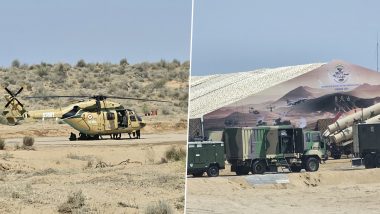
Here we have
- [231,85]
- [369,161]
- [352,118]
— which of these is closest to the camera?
[369,161]

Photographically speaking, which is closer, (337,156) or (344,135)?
(337,156)

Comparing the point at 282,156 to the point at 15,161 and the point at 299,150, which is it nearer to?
the point at 299,150

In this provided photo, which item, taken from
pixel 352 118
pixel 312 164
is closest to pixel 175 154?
pixel 312 164

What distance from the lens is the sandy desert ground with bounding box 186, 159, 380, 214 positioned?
94.3 feet

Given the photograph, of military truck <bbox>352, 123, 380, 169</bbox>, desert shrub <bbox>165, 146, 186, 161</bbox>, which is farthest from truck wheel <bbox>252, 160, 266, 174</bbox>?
military truck <bbox>352, 123, 380, 169</bbox>

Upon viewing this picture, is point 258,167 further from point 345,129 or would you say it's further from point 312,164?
point 345,129

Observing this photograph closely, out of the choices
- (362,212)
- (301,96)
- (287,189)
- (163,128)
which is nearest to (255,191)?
(287,189)

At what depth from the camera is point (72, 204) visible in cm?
2103

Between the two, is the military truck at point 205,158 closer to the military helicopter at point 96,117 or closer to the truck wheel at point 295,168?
the truck wheel at point 295,168

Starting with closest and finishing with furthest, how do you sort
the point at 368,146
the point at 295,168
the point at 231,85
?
1. the point at 295,168
2. the point at 368,146
3. the point at 231,85

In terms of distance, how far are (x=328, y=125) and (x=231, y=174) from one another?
8.59m

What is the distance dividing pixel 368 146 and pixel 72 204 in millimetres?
23221

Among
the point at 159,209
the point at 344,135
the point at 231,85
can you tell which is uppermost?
the point at 231,85

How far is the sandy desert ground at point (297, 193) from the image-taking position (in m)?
28.7
